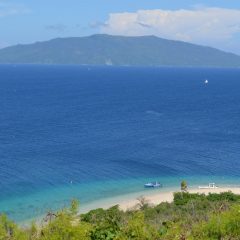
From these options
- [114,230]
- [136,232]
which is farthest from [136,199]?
[114,230]

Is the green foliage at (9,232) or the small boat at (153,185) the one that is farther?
the small boat at (153,185)

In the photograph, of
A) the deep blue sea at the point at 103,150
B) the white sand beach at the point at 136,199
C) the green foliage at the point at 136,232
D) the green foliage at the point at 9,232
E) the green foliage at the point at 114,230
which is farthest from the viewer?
the deep blue sea at the point at 103,150

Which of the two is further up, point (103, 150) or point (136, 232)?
point (103, 150)

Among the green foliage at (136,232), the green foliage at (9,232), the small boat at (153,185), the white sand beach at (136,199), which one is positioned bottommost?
the green foliage at (136,232)

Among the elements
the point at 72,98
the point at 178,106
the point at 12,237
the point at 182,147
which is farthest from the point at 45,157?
Result: the point at 72,98

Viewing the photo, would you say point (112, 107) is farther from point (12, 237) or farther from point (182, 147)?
point (12, 237)

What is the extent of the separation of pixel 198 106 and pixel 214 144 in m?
65.9

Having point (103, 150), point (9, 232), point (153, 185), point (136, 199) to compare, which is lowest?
point (9, 232)

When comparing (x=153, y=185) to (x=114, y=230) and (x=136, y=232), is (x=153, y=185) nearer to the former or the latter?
(x=136, y=232)

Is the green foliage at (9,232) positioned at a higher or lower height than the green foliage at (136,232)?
higher

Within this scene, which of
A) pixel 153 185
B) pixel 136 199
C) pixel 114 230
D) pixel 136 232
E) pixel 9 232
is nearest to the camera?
pixel 114 230

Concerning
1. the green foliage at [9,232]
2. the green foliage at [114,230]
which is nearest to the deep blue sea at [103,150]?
the green foliage at [9,232]

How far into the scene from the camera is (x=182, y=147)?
9600 cm

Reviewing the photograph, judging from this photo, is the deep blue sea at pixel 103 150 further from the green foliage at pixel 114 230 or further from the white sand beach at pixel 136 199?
the green foliage at pixel 114 230
